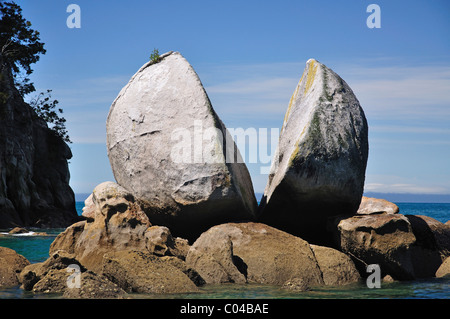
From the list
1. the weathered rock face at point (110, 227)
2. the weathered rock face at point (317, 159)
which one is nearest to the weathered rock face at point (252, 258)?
the weathered rock face at point (317, 159)

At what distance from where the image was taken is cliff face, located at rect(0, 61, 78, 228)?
37344 mm

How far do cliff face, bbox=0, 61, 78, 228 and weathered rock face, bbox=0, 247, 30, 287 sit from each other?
24903 millimetres

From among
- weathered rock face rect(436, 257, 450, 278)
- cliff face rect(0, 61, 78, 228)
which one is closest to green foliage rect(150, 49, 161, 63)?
weathered rock face rect(436, 257, 450, 278)

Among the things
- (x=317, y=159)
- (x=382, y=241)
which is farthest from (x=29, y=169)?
(x=382, y=241)

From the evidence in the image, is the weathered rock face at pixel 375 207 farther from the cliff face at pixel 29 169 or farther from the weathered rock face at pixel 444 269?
the cliff face at pixel 29 169

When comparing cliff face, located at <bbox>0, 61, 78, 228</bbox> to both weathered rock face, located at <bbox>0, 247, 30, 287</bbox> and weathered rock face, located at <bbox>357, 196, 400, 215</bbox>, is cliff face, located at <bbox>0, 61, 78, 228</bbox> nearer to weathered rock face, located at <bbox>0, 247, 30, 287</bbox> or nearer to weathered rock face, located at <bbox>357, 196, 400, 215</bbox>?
weathered rock face, located at <bbox>357, 196, 400, 215</bbox>

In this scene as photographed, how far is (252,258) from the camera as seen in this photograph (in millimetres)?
12297

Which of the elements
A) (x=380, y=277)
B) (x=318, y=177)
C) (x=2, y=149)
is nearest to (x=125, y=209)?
(x=318, y=177)

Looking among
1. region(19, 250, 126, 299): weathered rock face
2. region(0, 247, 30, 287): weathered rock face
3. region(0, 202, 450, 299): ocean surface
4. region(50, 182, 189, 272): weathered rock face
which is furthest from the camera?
region(50, 182, 189, 272): weathered rock face

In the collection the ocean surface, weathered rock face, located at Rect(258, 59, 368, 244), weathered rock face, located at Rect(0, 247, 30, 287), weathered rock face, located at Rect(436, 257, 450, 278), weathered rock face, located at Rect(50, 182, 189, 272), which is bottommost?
weathered rock face, located at Rect(436, 257, 450, 278)

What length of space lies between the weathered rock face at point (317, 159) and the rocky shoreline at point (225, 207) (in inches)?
1.2

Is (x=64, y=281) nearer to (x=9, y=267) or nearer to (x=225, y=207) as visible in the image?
(x=9, y=267)

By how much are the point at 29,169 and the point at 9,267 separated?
29744 millimetres
